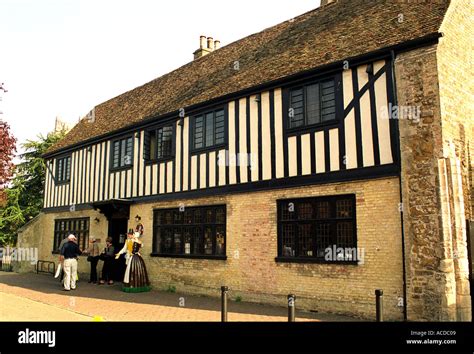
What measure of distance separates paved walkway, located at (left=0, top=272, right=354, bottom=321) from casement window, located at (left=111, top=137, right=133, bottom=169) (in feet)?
16.5

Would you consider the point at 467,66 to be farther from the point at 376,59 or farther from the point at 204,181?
the point at 204,181

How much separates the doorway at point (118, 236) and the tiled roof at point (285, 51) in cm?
379

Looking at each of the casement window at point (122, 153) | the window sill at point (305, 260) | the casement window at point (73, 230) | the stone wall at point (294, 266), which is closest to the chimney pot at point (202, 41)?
the casement window at point (122, 153)

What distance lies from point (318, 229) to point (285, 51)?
5885 millimetres

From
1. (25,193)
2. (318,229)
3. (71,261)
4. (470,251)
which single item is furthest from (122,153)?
(25,193)

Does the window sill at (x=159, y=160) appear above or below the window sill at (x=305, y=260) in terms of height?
above

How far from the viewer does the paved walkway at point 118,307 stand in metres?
9.02

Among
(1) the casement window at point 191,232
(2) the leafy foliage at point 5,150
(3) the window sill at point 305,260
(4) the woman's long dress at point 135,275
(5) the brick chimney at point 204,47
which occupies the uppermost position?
(5) the brick chimney at point 204,47

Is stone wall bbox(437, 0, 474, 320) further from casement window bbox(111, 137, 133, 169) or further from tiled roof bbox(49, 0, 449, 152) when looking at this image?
casement window bbox(111, 137, 133, 169)

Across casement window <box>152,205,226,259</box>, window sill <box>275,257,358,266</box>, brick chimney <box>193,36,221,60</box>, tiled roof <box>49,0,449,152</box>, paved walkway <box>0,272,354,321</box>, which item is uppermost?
brick chimney <box>193,36,221,60</box>

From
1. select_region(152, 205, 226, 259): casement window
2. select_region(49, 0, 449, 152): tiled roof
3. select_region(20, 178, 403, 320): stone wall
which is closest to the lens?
select_region(20, 178, 403, 320): stone wall

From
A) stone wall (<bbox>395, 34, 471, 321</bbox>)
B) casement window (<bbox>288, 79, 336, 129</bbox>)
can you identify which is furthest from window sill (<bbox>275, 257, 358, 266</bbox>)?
casement window (<bbox>288, 79, 336, 129</bbox>)

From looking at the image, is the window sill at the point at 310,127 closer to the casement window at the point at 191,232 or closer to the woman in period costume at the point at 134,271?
the casement window at the point at 191,232

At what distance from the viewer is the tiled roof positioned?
1014 centimetres
